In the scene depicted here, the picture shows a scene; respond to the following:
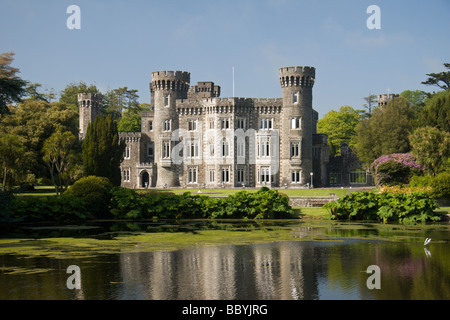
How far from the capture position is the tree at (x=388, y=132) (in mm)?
57000

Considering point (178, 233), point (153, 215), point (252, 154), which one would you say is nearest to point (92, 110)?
point (252, 154)

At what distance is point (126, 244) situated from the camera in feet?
65.7

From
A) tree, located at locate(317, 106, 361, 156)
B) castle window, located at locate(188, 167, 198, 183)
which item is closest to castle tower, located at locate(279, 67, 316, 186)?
castle window, located at locate(188, 167, 198, 183)

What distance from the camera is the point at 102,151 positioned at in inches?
1731

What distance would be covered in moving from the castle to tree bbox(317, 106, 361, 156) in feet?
73.7

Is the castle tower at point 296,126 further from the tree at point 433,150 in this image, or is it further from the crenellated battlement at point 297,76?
the tree at point 433,150

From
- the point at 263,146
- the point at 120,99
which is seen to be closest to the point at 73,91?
the point at 120,99

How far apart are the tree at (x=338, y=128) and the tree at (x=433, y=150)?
42.1m

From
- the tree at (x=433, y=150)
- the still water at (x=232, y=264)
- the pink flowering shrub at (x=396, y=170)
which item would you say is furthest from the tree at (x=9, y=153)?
the tree at (x=433, y=150)

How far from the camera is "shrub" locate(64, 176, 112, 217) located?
30.7 metres

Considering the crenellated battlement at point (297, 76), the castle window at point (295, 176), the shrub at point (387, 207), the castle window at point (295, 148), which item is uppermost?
the crenellated battlement at point (297, 76)

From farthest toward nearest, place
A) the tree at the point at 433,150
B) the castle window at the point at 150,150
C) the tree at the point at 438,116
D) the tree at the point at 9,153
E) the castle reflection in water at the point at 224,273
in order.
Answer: the castle window at the point at 150,150
the tree at the point at 438,116
the tree at the point at 433,150
the tree at the point at 9,153
the castle reflection in water at the point at 224,273

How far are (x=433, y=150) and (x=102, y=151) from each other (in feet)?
82.6
